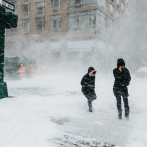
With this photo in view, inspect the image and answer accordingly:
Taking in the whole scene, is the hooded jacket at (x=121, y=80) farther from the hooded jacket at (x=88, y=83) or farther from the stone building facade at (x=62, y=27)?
the stone building facade at (x=62, y=27)

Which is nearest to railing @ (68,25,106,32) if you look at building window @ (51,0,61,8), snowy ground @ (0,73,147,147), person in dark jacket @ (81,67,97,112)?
building window @ (51,0,61,8)

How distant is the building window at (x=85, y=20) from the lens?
1004 inches

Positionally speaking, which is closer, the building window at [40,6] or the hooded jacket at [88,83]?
the hooded jacket at [88,83]

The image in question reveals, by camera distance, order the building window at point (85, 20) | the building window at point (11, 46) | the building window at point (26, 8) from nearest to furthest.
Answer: the building window at point (85, 20)
the building window at point (26, 8)
the building window at point (11, 46)

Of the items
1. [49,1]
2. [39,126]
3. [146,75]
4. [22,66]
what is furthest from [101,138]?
[49,1]

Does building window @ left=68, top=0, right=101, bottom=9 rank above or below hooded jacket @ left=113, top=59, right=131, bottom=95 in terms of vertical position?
above

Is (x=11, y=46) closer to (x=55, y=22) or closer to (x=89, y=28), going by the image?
(x=55, y=22)

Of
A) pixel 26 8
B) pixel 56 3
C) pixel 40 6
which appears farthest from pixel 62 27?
pixel 26 8

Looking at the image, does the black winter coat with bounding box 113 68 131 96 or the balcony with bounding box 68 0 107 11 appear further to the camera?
the balcony with bounding box 68 0 107 11

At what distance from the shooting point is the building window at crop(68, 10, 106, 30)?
1004 inches

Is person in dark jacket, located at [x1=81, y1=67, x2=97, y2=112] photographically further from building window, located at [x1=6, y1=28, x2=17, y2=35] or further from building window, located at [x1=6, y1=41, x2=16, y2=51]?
building window, located at [x1=6, y1=28, x2=17, y2=35]

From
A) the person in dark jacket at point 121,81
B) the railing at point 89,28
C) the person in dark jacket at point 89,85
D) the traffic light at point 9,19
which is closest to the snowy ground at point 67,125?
the person in dark jacket at point 89,85

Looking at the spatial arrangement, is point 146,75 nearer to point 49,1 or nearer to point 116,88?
point 116,88

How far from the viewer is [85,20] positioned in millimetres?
26172
